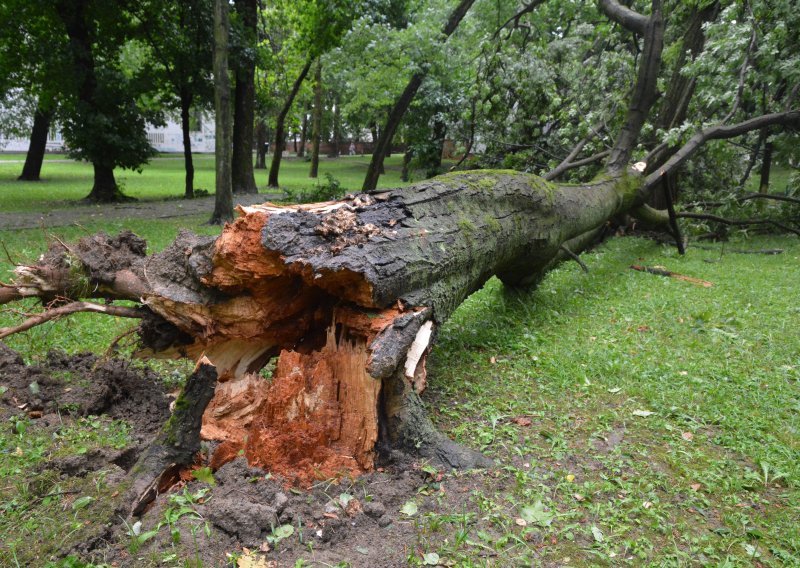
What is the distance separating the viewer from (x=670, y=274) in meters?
7.36

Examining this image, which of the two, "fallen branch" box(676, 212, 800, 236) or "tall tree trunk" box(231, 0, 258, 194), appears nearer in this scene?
"fallen branch" box(676, 212, 800, 236)

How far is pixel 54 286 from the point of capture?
3064 millimetres

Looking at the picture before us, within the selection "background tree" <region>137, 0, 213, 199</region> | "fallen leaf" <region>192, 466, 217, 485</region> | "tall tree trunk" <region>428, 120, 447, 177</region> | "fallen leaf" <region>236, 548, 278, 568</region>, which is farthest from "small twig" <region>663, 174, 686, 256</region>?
"tall tree trunk" <region>428, 120, 447, 177</region>

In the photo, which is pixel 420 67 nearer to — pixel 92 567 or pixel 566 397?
pixel 566 397

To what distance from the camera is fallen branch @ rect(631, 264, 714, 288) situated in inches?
272

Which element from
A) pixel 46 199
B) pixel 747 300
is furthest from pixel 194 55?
pixel 747 300

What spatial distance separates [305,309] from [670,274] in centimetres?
565

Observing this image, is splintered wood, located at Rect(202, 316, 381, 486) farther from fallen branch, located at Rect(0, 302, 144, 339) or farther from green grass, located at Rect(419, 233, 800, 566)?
fallen branch, located at Rect(0, 302, 144, 339)

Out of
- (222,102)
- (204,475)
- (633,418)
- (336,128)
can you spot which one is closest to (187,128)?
(222,102)

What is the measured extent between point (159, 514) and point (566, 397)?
2500 mm

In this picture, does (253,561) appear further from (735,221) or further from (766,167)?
(766,167)

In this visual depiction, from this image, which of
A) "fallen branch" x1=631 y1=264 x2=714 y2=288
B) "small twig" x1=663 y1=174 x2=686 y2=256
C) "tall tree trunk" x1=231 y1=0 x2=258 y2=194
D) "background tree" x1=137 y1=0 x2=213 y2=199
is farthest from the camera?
"tall tree trunk" x1=231 y1=0 x2=258 y2=194

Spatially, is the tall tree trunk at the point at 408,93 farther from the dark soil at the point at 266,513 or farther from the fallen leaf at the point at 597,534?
the fallen leaf at the point at 597,534

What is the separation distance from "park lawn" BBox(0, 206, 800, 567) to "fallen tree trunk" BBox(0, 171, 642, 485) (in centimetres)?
48
